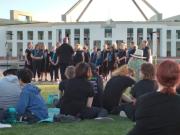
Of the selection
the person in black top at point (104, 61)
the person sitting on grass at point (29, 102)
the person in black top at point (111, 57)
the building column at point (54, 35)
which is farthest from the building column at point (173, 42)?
the person sitting on grass at point (29, 102)

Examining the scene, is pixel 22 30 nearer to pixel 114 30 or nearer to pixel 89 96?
pixel 114 30

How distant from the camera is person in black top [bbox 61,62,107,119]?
28.5 ft

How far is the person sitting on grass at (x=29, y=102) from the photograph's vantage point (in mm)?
8359

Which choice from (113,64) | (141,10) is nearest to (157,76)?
(113,64)

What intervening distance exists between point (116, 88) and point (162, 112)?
578cm

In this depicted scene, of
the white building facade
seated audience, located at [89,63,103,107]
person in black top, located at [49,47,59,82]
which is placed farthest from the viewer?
the white building facade

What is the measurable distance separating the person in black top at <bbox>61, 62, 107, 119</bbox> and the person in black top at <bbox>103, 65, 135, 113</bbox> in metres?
0.87

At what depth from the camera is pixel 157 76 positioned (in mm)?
4039

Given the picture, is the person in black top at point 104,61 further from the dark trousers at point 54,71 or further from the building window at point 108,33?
the building window at point 108,33

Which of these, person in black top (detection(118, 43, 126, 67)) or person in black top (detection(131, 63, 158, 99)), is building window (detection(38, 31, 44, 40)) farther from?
person in black top (detection(131, 63, 158, 99))

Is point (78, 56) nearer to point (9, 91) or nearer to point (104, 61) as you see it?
point (104, 61)

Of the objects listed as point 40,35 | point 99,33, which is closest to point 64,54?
point 99,33

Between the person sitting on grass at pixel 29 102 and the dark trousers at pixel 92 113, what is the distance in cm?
74

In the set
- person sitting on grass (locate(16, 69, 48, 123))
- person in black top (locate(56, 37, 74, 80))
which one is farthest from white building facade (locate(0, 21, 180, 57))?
person sitting on grass (locate(16, 69, 48, 123))
